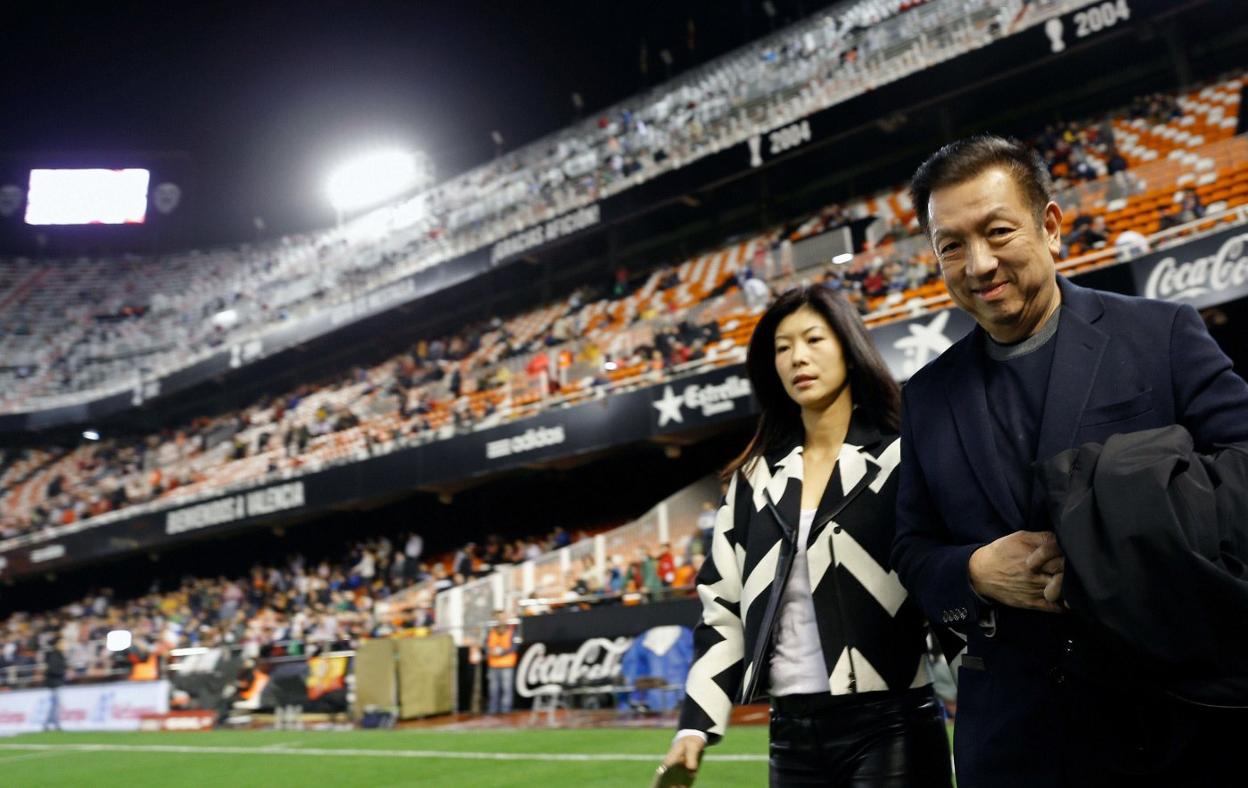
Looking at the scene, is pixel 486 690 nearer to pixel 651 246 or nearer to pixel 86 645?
pixel 651 246

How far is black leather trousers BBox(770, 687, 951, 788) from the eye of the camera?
78.8 inches

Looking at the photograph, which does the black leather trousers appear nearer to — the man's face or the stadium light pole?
the man's face

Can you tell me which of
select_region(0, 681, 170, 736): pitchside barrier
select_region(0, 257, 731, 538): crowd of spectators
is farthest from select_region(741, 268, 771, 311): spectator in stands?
select_region(0, 681, 170, 736): pitchside barrier

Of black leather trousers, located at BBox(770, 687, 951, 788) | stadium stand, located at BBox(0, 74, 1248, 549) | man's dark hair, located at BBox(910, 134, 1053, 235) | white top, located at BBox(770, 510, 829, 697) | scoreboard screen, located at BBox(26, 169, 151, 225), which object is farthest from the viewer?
scoreboard screen, located at BBox(26, 169, 151, 225)

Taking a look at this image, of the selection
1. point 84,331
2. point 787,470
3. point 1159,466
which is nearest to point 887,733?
point 787,470

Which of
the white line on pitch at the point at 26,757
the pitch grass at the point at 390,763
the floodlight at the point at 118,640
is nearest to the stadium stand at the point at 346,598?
the floodlight at the point at 118,640

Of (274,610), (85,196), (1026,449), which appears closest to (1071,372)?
(1026,449)

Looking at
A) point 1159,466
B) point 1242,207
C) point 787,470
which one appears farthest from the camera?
point 1242,207

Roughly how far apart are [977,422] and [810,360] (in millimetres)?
769

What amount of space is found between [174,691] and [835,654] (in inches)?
652

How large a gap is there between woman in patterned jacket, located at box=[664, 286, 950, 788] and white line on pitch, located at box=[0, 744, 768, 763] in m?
4.42

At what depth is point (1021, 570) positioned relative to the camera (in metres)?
1.34

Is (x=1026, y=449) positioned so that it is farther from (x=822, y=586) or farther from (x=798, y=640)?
(x=798, y=640)

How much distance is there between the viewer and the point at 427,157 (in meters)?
32.5
